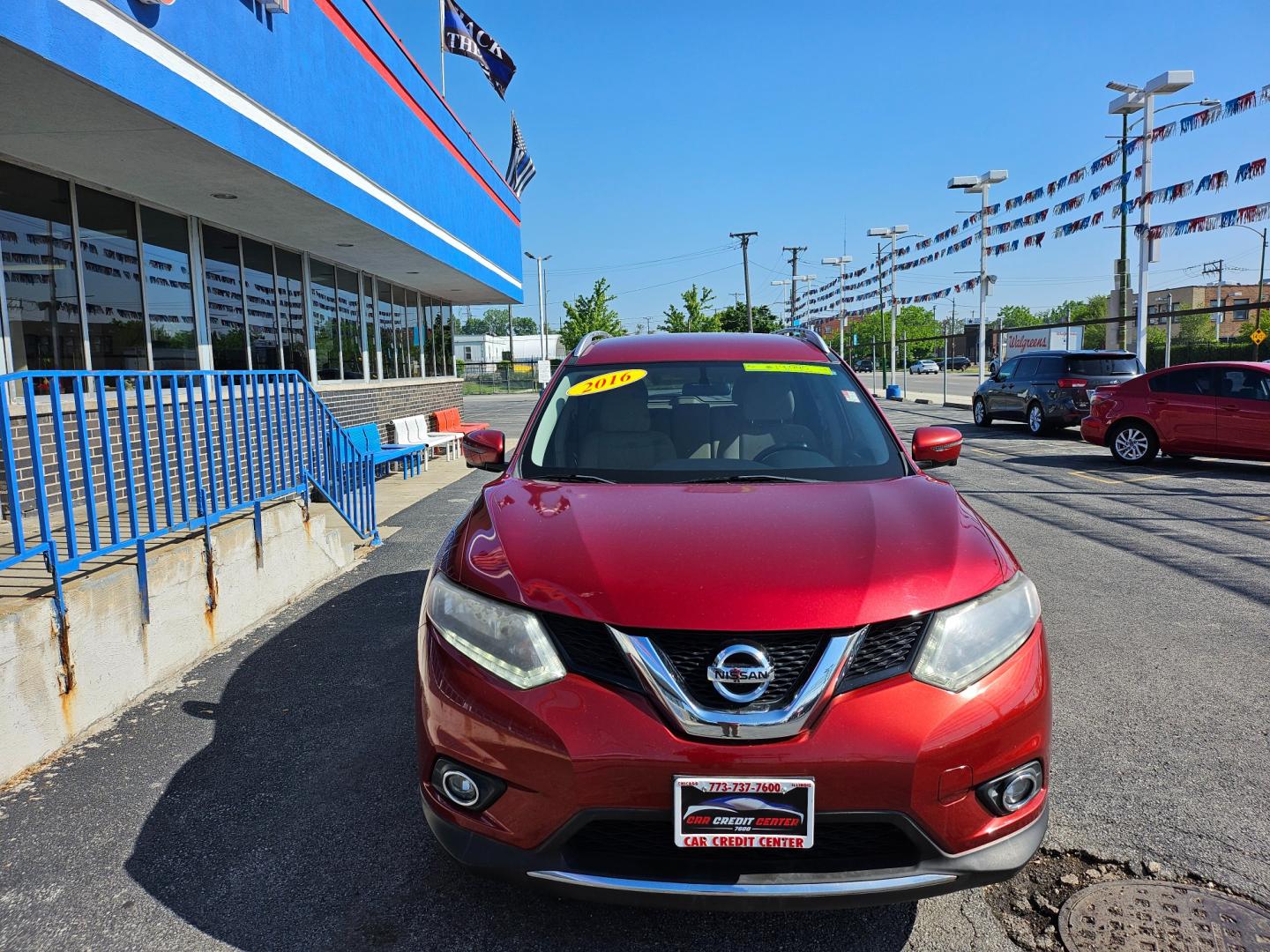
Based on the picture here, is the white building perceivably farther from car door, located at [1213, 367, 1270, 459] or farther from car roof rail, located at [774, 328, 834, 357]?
car roof rail, located at [774, 328, 834, 357]

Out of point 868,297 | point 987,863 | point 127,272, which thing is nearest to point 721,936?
point 987,863

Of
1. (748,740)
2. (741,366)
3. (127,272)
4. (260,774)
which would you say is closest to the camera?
(748,740)

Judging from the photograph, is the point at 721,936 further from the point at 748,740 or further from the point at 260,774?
the point at 260,774

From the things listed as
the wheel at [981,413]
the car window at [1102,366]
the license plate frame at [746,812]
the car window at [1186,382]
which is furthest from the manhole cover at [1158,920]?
the wheel at [981,413]

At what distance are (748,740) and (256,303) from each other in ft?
35.6

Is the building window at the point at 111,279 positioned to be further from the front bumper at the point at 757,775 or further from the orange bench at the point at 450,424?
the orange bench at the point at 450,424

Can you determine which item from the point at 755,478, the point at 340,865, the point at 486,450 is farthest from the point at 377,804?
the point at 755,478

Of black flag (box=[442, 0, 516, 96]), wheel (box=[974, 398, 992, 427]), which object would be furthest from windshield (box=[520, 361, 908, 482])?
wheel (box=[974, 398, 992, 427])

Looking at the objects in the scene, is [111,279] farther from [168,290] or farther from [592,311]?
[592,311]

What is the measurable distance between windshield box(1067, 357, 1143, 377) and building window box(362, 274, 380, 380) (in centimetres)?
1349

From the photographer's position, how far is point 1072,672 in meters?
4.36

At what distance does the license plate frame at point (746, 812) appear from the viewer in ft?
6.44

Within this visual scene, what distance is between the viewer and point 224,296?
10.1m

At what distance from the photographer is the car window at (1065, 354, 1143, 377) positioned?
16.5 metres
